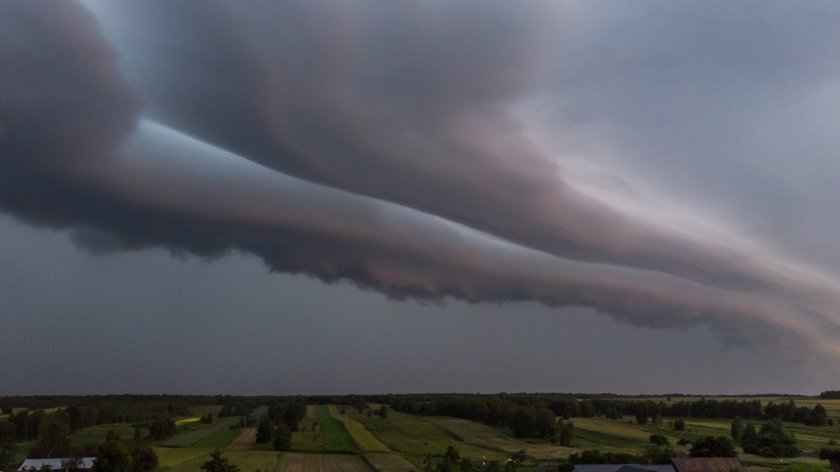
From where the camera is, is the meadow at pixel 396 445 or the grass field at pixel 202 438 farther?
the grass field at pixel 202 438

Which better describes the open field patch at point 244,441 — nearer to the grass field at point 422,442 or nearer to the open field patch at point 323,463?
the open field patch at point 323,463

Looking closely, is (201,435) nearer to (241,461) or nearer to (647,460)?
(241,461)

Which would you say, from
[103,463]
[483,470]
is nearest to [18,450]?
[103,463]

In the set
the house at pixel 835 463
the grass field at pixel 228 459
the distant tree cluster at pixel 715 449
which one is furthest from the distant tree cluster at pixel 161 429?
the house at pixel 835 463

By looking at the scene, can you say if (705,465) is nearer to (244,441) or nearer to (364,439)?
(364,439)

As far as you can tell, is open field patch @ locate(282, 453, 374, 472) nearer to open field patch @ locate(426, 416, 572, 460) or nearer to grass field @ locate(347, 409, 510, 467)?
grass field @ locate(347, 409, 510, 467)
